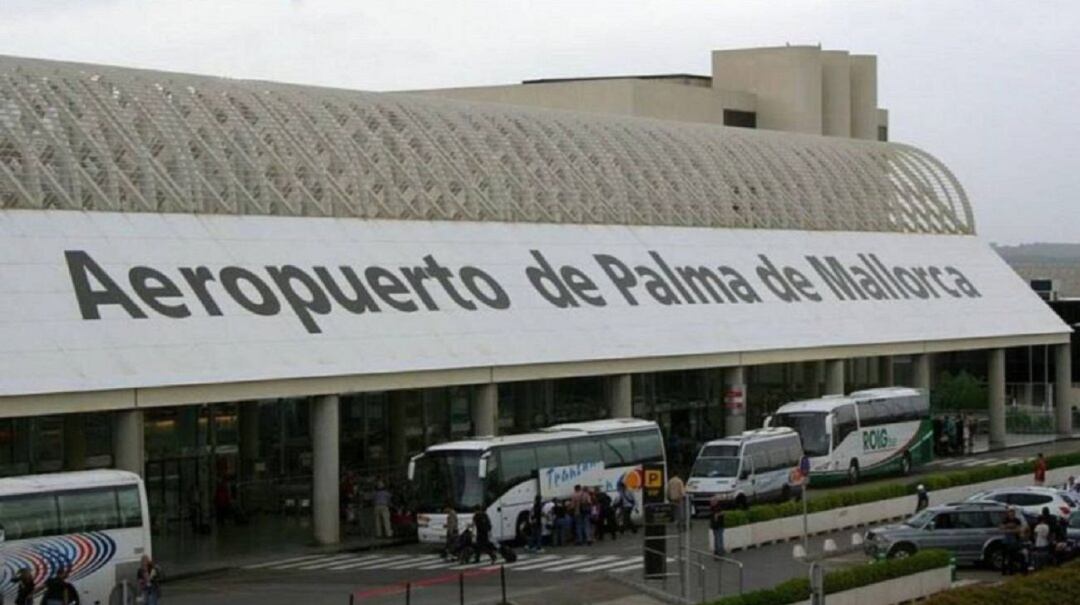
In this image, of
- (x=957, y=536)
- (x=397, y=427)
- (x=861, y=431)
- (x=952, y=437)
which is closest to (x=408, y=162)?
(x=397, y=427)

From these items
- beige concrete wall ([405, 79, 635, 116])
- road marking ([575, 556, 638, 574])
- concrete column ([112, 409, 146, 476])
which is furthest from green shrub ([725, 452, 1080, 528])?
beige concrete wall ([405, 79, 635, 116])

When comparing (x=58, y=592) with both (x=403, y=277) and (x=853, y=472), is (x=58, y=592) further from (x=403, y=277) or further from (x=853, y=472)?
(x=853, y=472)

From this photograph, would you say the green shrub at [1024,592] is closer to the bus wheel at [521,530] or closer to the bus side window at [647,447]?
the bus wheel at [521,530]

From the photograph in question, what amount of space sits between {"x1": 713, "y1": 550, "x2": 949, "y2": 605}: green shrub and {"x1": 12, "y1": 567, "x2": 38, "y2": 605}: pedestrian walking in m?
10.8

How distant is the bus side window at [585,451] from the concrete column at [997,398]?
88.0 feet

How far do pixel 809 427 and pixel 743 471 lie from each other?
6215 mm

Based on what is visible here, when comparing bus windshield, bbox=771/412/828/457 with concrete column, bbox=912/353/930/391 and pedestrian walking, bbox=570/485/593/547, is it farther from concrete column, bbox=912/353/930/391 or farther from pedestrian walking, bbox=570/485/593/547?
concrete column, bbox=912/353/930/391

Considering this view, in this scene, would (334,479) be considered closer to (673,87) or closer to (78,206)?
(78,206)

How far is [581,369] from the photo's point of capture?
178 feet

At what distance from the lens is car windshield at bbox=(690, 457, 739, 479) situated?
172 feet

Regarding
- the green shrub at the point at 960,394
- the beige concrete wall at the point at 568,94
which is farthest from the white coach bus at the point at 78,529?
the beige concrete wall at the point at 568,94

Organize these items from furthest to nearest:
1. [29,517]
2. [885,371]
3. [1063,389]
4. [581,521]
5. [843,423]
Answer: [885,371] < [1063,389] < [843,423] < [581,521] < [29,517]

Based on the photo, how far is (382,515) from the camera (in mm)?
48188

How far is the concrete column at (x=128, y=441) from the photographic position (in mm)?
41969
